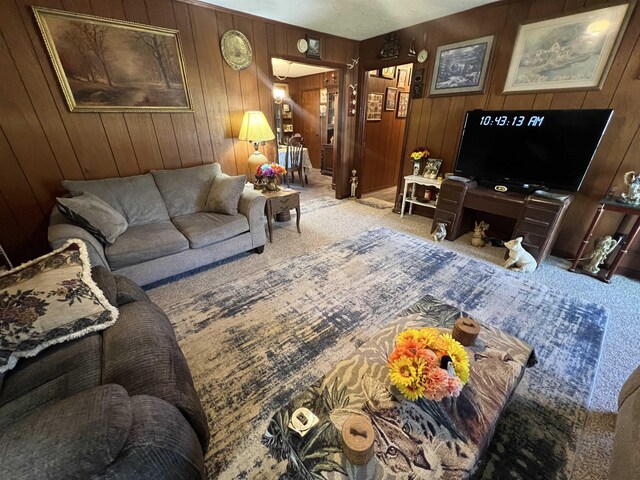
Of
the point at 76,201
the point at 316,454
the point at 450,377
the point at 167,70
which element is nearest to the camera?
the point at 316,454

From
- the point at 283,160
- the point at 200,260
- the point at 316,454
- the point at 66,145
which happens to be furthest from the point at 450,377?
the point at 283,160

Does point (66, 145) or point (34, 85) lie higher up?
point (34, 85)

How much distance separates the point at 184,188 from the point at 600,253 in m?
3.93

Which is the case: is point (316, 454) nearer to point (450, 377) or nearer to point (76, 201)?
point (450, 377)

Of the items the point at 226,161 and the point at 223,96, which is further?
the point at 226,161

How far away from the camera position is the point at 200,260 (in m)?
2.36

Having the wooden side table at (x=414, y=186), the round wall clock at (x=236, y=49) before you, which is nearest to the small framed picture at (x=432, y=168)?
the wooden side table at (x=414, y=186)

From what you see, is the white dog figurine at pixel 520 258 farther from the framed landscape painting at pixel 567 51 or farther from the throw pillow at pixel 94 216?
the throw pillow at pixel 94 216

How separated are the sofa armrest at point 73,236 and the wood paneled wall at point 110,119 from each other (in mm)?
682

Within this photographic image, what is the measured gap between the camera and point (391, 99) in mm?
4691

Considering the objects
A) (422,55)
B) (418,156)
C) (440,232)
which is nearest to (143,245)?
(440,232)

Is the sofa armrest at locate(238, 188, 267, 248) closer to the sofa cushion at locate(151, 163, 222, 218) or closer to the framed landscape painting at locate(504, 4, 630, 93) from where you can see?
the sofa cushion at locate(151, 163, 222, 218)

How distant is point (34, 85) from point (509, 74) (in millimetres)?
4290

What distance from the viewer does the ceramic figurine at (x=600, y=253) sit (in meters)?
2.28
